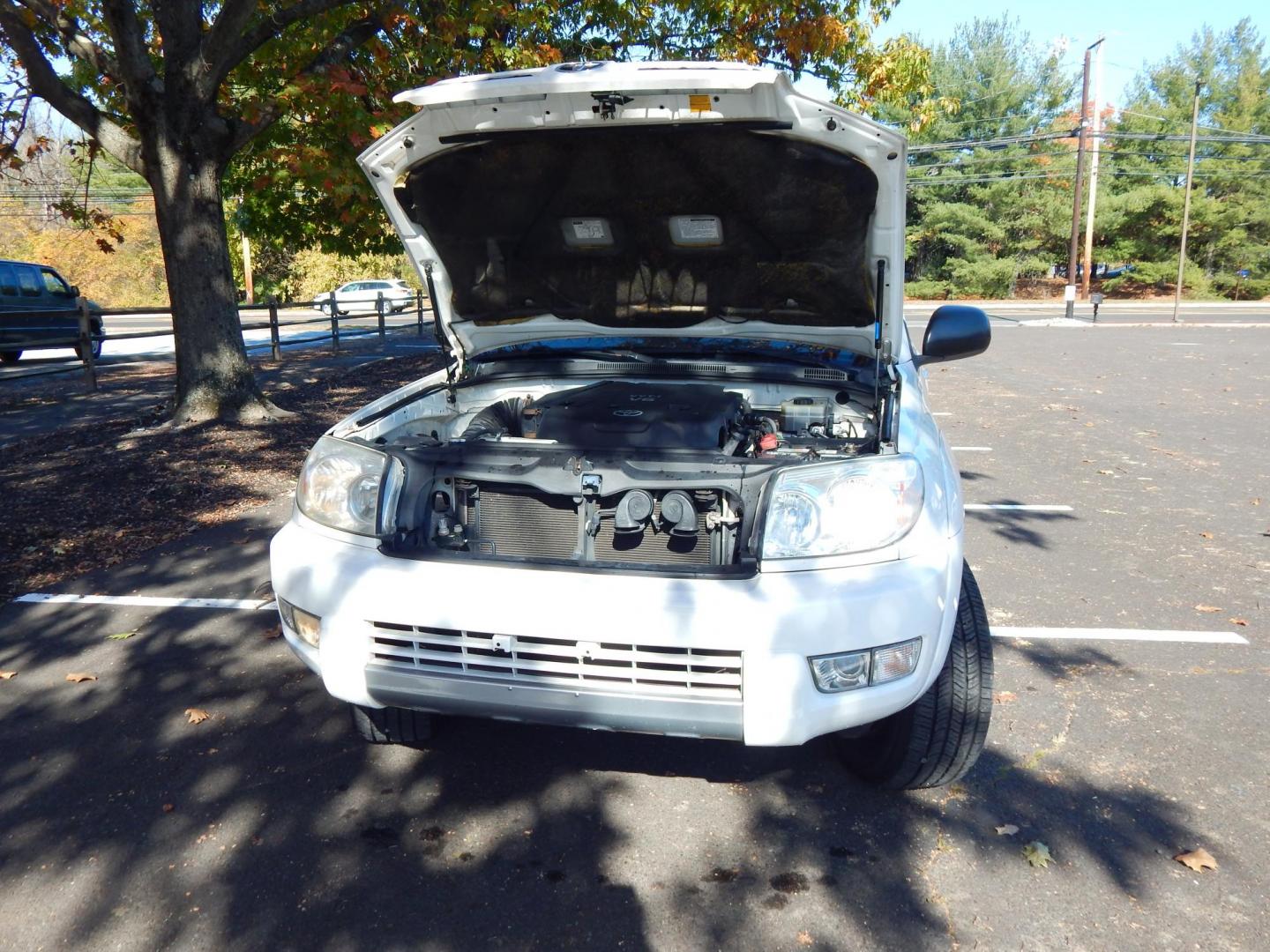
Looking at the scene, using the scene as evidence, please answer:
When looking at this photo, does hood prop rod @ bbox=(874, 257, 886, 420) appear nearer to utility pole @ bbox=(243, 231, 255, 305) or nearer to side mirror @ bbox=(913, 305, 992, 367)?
side mirror @ bbox=(913, 305, 992, 367)

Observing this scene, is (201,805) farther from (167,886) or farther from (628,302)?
(628,302)

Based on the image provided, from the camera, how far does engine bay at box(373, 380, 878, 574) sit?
2.77 meters

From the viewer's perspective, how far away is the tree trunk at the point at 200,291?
29.9ft

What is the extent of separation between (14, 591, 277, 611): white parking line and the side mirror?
324cm

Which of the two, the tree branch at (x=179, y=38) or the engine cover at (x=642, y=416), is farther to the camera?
the tree branch at (x=179, y=38)

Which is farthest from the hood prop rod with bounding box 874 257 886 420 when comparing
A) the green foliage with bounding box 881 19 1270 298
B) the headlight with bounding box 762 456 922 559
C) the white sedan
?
the green foliage with bounding box 881 19 1270 298

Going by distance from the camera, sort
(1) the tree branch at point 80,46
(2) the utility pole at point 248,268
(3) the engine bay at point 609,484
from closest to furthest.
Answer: (3) the engine bay at point 609,484, (1) the tree branch at point 80,46, (2) the utility pole at point 248,268

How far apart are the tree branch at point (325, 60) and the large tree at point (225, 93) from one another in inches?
0.7

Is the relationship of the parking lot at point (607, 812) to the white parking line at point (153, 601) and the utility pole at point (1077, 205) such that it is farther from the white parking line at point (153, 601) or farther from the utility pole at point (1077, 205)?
the utility pole at point (1077, 205)

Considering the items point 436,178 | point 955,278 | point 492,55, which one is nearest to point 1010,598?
point 436,178

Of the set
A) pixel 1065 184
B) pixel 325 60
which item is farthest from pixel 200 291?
pixel 1065 184

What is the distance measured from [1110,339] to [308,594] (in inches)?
873

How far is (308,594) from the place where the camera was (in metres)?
2.81

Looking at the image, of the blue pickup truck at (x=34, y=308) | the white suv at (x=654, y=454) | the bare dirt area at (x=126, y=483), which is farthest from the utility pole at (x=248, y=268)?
the white suv at (x=654, y=454)
